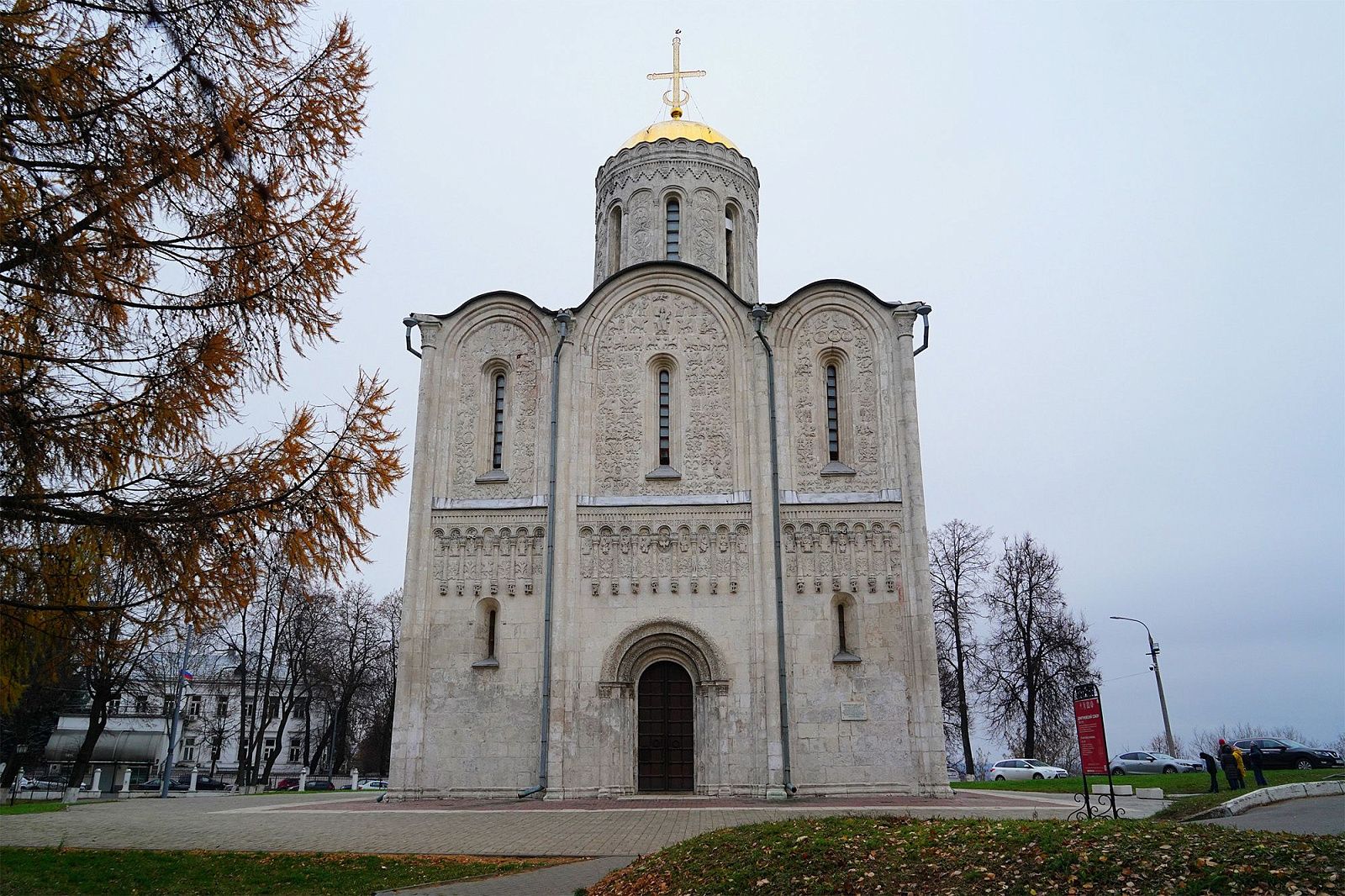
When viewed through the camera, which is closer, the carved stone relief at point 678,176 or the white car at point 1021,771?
the carved stone relief at point 678,176

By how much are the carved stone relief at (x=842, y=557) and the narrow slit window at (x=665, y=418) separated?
3153 millimetres

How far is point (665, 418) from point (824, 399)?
362 centimetres

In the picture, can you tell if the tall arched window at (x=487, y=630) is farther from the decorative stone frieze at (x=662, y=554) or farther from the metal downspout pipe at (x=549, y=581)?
the decorative stone frieze at (x=662, y=554)

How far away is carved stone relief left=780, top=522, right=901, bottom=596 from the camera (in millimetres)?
20359

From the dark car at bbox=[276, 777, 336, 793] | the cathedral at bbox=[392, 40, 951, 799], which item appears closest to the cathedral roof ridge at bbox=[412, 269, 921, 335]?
the cathedral at bbox=[392, 40, 951, 799]

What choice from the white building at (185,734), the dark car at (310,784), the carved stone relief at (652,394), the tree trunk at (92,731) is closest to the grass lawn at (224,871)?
the carved stone relief at (652,394)

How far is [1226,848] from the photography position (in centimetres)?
700

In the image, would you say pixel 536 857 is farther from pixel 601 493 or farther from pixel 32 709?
pixel 32 709

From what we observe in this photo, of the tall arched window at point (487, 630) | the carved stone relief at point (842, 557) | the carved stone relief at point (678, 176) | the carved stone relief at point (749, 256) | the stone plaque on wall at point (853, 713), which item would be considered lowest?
the stone plaque on wall at point (853, 713)

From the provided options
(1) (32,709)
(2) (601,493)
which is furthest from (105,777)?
(2) (601,493)

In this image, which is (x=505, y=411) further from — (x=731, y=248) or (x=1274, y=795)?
(x=1274, y=795)

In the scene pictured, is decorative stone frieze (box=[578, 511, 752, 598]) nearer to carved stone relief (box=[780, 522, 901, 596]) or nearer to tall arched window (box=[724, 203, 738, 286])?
carved stone relief (box=[780, 522, 901, 596])

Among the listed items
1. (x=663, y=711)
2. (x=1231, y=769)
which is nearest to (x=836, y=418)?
(x=663, y=711)

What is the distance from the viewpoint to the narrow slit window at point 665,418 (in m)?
21.8
